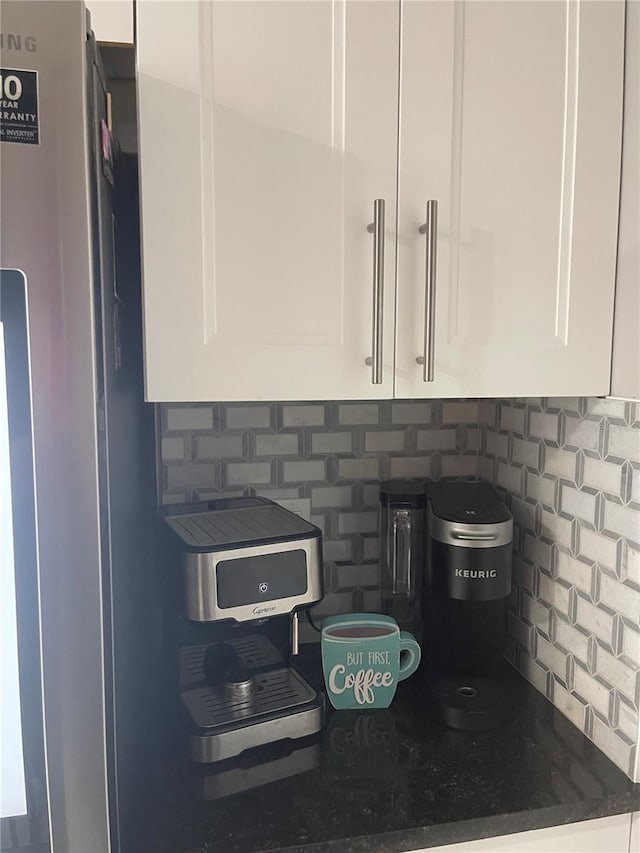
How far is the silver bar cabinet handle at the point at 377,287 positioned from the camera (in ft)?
3.26

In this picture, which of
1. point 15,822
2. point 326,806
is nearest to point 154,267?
point 15,822

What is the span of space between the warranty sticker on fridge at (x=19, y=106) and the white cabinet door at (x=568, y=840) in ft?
3.30

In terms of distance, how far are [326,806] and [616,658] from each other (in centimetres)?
47

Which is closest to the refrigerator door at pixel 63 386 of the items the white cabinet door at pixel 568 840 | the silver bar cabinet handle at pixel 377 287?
the silver bar cabinet handle at pixel 377 287

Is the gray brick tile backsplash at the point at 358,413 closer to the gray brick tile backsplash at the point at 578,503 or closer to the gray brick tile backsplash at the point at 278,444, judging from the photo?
the gray brick tile backsplash at the point at 278,444

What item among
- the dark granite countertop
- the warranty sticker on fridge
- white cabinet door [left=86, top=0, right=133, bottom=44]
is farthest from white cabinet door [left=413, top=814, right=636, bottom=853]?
white cabinet door [left=86, top=0, right=133, bottom=44]

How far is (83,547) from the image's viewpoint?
2.29 ft

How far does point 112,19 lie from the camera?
94 centimetres

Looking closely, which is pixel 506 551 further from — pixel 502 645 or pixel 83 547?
pixel 83 547

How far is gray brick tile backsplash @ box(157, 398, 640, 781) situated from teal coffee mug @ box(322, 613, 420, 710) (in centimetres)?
25

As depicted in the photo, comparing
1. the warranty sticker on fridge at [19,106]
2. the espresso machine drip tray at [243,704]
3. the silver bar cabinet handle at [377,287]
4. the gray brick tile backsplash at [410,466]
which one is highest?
the warranty sticker on fridge at [19,106]

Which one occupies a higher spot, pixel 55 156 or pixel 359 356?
pixel 55 156

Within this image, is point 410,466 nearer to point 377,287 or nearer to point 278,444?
point 278,444

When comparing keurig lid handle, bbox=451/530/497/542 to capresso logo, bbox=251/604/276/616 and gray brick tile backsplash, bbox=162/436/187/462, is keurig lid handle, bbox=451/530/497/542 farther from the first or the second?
gray brick tile backsplash, bbox=162/436/187/462
